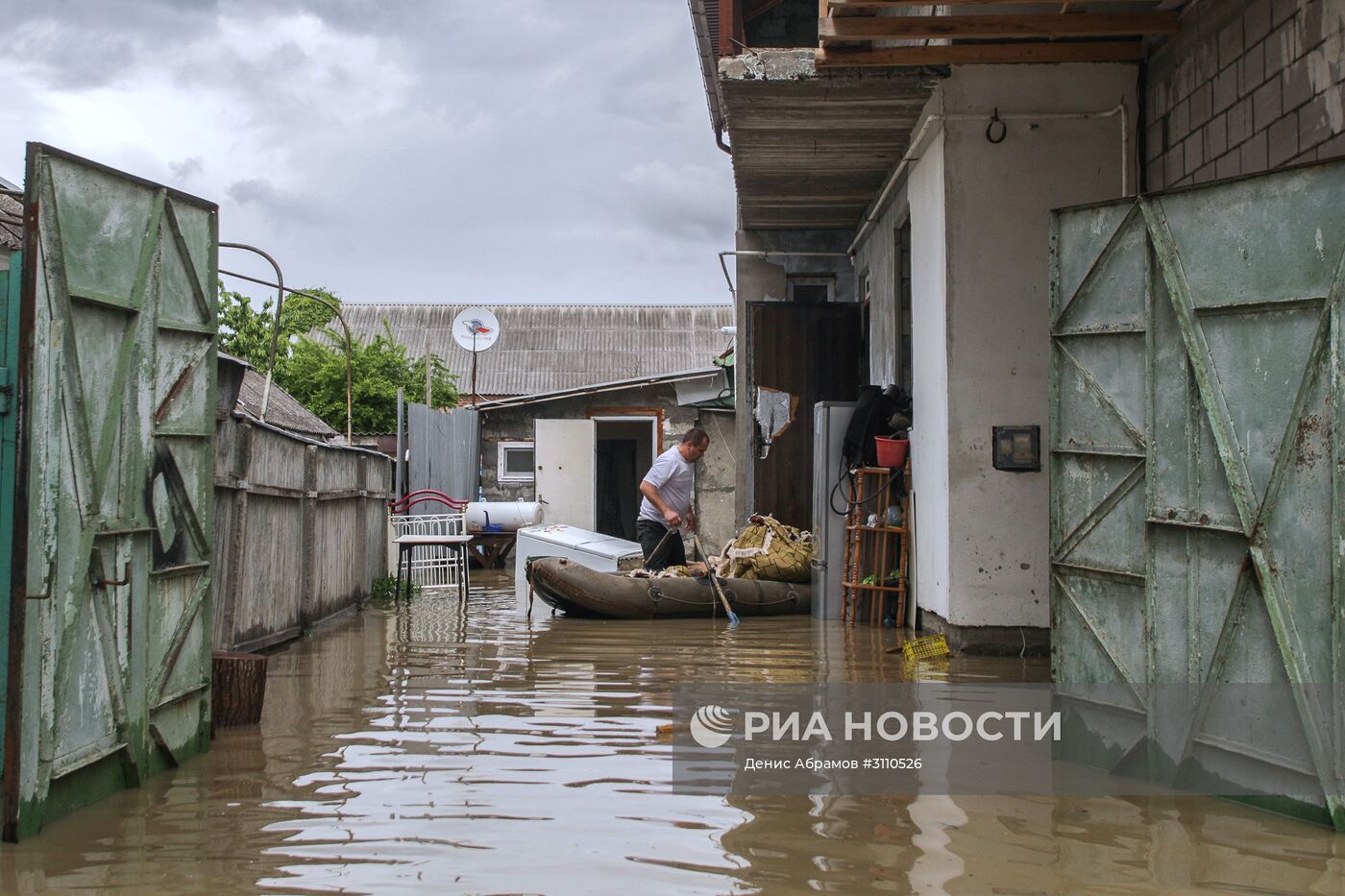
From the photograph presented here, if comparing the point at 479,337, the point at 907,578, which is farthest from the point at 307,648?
the point at 479,337

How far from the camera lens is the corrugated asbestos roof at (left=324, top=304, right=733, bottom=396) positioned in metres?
35.3

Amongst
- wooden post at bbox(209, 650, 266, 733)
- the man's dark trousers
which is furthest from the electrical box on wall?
wooden post at bbox(209, 650, 266, 733)

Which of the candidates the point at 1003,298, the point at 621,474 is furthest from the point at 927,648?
the point at 621,474

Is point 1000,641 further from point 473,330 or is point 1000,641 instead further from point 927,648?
point 473,330

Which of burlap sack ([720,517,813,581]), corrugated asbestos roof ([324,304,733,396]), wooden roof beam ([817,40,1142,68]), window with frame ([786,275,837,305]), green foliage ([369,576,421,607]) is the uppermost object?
corrugated asbestos roof ([324,304,733,396])

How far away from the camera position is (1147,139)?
25.3ft

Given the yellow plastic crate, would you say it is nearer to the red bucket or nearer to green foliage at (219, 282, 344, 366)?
the red bucket

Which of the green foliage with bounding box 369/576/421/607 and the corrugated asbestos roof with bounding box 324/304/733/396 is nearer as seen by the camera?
the green foliage with bounding box 369/576/421/607

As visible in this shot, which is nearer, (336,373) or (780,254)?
(780,254)

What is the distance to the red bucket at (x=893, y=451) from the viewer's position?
31.2ft

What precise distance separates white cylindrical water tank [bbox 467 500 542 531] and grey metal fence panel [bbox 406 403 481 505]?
562 millimetres

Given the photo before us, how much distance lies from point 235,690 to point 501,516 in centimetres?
1321

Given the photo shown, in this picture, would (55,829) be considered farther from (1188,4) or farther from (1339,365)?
(1188,4)

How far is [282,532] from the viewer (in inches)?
345
